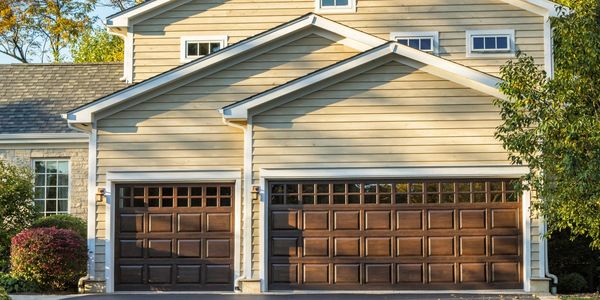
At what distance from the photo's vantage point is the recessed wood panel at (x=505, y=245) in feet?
54.3

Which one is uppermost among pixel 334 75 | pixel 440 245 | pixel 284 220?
pixel 334 75

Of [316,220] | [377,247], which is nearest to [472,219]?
[377,247]

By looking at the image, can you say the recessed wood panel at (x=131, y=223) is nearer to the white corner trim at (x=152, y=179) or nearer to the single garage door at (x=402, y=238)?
the white corner trim at (x=152, y=179)

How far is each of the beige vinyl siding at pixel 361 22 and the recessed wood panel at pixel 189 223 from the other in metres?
4.28

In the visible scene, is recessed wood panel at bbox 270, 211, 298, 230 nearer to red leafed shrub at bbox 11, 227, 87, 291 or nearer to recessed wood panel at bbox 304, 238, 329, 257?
recessed wood panel at bbox 304, 238, 329, 257

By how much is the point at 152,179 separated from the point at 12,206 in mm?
4015

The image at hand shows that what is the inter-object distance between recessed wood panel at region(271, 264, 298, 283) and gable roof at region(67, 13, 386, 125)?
4304 mm

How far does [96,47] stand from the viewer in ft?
121

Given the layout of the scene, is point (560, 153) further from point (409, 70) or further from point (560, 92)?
point (409, 70)

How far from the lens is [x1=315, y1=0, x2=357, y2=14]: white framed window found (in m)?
19.8

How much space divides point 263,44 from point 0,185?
669cm

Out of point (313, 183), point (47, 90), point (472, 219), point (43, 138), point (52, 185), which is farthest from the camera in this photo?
point (47, 90)

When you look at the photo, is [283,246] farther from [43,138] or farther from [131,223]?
[43,138]

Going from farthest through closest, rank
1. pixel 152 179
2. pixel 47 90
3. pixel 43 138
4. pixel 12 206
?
1. pixel 47 90
2. pixel 43 138
3. pixel 12 206
4. pixel 152 179
